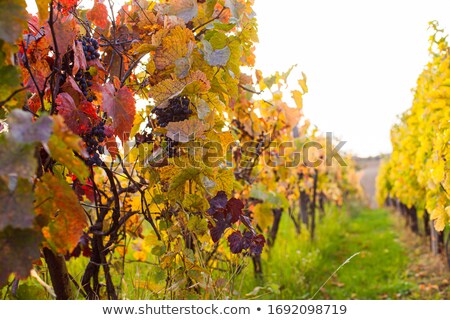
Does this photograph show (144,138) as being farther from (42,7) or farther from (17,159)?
(17,159)

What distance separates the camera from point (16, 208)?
887 mm

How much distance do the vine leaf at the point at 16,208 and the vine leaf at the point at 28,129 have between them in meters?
0.12

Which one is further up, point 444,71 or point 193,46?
point 444,71

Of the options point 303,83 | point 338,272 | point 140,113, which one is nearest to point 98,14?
point 140,113

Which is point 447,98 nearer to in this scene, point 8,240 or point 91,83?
point 91,83

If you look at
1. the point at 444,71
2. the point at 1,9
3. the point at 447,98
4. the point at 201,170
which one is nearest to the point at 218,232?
the point at 201,170

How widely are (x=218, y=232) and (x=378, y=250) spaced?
20.3ft

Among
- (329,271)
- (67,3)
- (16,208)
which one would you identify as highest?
(67,3)

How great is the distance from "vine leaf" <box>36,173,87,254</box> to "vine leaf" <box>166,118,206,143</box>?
0.46m

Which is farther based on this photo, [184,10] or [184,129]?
[184,10]

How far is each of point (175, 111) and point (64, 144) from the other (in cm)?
66

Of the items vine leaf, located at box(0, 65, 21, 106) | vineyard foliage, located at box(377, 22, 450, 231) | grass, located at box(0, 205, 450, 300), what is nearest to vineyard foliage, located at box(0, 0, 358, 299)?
vine leaf, located at box(0, 65, 21, 106)

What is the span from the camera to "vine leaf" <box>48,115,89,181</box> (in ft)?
2.90

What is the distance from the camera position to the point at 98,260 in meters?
1.84
